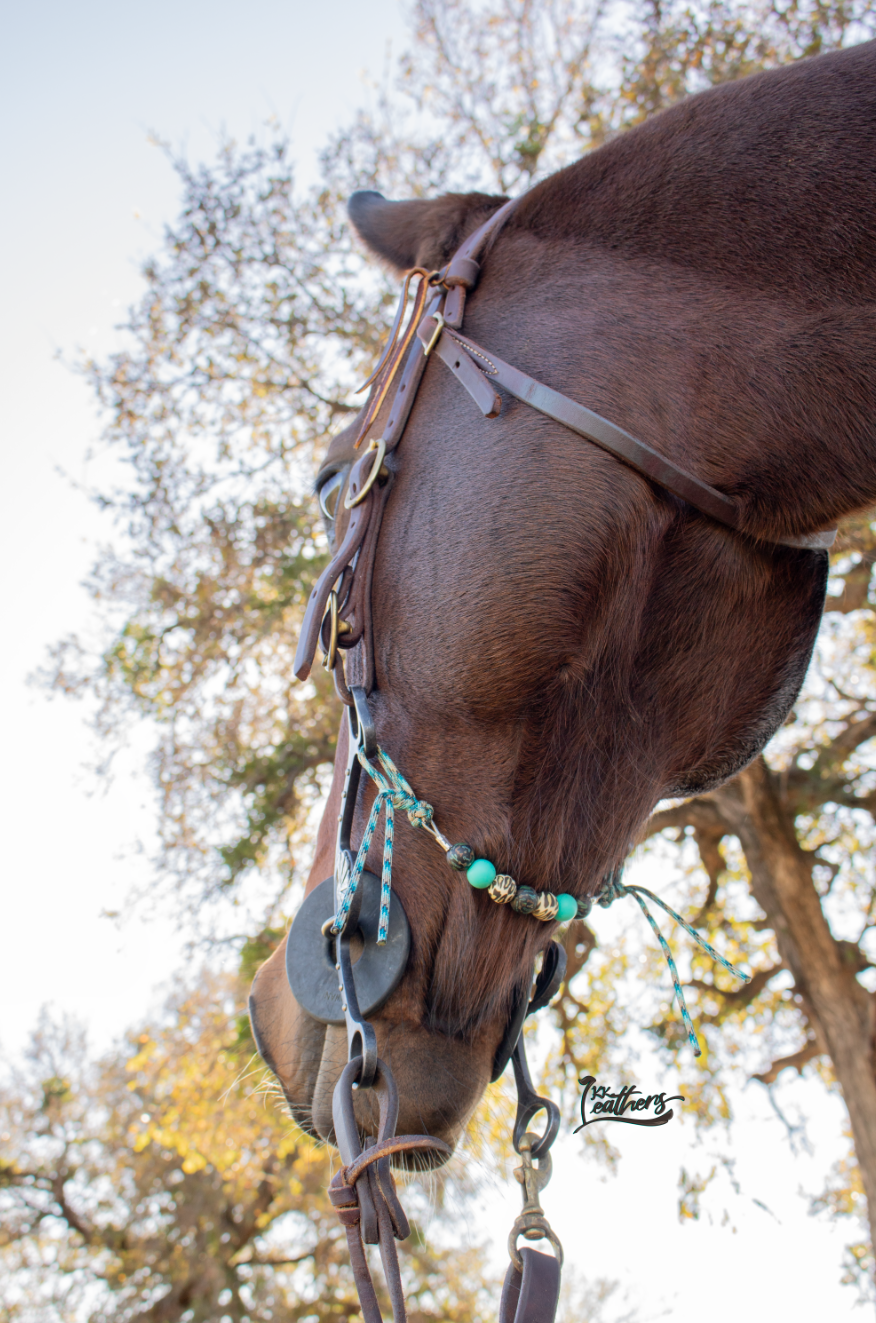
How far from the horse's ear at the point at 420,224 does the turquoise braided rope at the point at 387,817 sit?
111 cm

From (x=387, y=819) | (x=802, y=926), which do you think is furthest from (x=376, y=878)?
(x=802, y=926)

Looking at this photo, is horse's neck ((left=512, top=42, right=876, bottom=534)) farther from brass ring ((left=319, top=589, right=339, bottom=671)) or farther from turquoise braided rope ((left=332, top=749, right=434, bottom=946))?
turquoise braided rope ((left=332, top=749, right=434, bottom=946))

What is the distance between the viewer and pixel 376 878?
1396 millimetres

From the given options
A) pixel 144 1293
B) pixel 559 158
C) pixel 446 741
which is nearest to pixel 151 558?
pixel 559 158

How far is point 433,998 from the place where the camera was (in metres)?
1.36

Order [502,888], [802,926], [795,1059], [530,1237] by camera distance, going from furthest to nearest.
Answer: [795,1059]
[802,926]
[502,888]
[530,1237]

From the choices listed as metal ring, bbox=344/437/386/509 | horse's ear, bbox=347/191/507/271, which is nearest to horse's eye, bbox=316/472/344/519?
metal ring, bbox=344/437/386/509

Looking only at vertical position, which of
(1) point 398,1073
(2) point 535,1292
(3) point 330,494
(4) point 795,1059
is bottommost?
(2) point 535,1292

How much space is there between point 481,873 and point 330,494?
0.93 metres

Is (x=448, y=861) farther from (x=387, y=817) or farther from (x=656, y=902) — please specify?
(x=656, y=902)

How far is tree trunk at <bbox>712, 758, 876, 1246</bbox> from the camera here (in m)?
6.64

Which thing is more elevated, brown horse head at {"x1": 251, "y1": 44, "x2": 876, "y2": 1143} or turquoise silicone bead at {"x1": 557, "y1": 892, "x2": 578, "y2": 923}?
brown horse head at {"x1": 251, "y1": 44, "x2": 876, "y2": 1143}

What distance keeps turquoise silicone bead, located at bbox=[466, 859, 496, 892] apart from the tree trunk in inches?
237

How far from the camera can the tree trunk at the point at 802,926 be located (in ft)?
21.8
